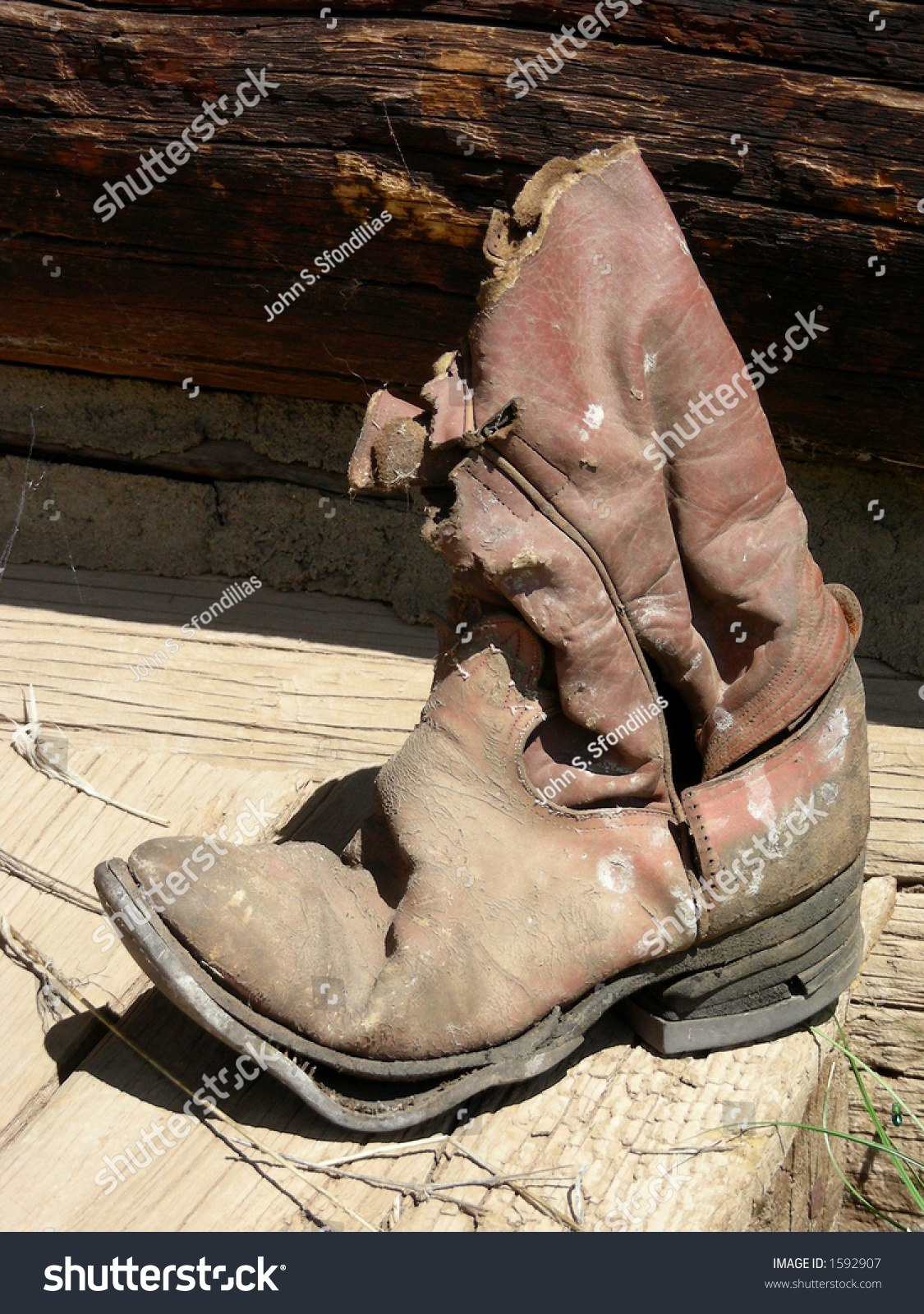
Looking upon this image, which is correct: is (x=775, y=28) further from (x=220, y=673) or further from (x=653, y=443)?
(x=220, y=673)

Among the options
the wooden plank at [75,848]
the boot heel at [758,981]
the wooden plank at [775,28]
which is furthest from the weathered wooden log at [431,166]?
the boot heel at [758,981]

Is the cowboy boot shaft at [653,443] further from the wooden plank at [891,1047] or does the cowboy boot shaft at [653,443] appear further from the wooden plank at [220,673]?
the wooden plank at [220,673]


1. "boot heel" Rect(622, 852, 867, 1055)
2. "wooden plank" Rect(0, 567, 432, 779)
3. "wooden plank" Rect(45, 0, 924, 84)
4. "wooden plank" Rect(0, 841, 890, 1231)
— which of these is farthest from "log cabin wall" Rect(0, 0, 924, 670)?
"wooden plank" Rect(0, 841, 890, 1231)

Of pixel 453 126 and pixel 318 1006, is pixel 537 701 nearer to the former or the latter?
pixel 318 1006

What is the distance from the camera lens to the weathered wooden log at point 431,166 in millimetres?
1864

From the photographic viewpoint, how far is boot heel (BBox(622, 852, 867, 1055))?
4.86 feet

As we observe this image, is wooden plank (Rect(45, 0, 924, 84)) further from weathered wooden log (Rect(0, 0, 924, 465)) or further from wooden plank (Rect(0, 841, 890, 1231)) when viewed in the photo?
wooden plank (Rect(0, 841, 890, 1231))

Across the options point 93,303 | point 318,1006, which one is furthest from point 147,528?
point 318,1006

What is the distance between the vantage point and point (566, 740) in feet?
4.71

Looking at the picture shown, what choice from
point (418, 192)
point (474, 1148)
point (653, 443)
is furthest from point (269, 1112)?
point (418, 192)

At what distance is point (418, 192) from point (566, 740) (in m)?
1.13

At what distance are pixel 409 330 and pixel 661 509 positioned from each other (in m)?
1.05

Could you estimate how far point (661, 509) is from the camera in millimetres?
1390

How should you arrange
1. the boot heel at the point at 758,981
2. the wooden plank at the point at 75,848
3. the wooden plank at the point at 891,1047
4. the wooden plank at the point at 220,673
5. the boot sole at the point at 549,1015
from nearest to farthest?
the boot sole at the point at 549,1015, the boot heel at the point at 758,981, the wooden plank at the point at 75,848, the wooden plank at the point at 891,1047, the wooden plank at the point at 220,673
